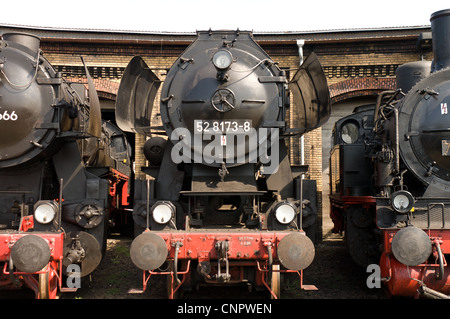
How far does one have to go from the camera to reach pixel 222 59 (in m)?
4.59

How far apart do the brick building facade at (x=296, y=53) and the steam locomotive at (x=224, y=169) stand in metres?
4.62

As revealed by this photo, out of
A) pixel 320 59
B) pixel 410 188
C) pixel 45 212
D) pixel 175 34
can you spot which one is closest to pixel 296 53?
pixel 320 59

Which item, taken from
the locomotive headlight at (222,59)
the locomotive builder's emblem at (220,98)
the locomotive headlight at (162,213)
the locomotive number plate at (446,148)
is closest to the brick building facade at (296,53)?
the locomotive number plate at (446,148)

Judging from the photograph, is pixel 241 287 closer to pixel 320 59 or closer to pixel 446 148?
pixel 446 148

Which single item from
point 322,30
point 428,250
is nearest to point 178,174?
point 428,250

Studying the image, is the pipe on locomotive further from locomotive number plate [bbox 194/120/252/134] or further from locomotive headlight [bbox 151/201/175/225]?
locomotive headlight [bbox 151/201/175/225]

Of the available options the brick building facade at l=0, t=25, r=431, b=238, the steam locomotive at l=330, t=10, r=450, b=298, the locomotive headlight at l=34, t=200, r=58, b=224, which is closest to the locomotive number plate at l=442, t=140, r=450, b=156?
the steam locomotive at l=330, t=10, r=450, b=298

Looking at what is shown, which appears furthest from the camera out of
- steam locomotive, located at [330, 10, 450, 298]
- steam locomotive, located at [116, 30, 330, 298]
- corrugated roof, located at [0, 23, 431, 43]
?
corrugated roof, located at [0, 23, 431, 43]

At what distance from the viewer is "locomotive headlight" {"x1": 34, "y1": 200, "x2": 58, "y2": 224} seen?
4422 mm

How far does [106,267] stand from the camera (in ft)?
21.3

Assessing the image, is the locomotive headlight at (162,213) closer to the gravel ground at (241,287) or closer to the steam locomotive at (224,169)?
the steam locomotive at (224,169)

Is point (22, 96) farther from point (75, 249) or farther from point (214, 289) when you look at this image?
point (214, 289)

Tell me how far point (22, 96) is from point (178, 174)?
1972mm

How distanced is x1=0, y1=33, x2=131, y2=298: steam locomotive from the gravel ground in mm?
591
